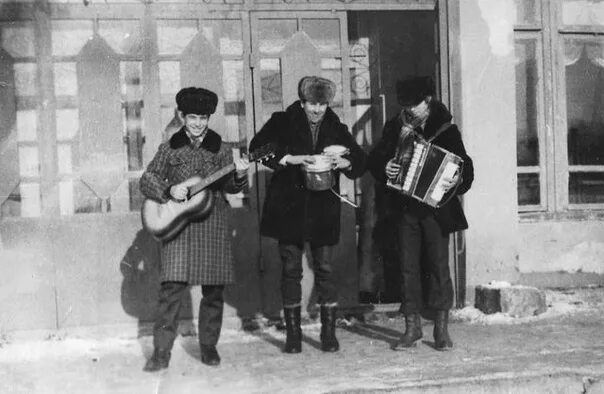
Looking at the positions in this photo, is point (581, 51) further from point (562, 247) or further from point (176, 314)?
point (176, 314)

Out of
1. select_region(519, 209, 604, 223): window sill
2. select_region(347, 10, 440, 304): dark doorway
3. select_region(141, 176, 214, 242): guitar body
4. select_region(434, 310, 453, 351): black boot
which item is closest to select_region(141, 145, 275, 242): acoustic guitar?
select_region(141, 176, 214, 242): guitar body

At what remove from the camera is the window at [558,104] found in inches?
310

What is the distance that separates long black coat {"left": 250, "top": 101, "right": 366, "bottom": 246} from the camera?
5.84 m

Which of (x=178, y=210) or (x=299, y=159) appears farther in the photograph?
(x=299, y=159)

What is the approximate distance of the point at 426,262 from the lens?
5906 millimetres

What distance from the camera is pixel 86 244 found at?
6695 millimetres

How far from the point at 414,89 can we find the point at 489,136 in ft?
6.15

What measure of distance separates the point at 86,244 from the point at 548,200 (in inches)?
179

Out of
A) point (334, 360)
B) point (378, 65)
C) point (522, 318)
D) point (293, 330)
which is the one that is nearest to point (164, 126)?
point (293, 330)

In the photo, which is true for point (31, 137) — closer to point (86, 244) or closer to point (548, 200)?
point (86, 244)

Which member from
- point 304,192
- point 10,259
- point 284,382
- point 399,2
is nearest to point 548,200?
point 399,2

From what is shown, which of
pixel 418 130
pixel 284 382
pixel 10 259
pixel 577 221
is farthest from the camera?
pixel 577 221

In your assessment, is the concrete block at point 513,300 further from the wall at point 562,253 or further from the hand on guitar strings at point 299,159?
the hand on guitar strings at point 299,159

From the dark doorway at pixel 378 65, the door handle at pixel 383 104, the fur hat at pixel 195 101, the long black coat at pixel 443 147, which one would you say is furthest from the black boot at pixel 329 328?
the door handle at pixel 383 104
